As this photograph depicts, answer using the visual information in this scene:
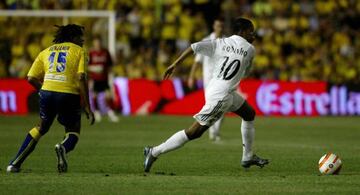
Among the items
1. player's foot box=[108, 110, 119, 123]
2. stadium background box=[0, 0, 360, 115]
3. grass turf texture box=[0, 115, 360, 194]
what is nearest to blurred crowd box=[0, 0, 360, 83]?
stadium background box=[0, 0, 360, 115]

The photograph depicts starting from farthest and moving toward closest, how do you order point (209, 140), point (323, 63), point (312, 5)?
point (312, 5)
point (323, 63)
point (209, 140)

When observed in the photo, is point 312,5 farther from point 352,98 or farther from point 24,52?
point 24,52

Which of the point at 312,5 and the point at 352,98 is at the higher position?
the point at 312,5

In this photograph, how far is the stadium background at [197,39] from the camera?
1112 inches

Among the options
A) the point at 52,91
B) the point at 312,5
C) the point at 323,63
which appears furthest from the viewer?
the point at 312,5

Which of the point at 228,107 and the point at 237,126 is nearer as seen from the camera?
the point at 228,107

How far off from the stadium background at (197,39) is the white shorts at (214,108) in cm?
1593

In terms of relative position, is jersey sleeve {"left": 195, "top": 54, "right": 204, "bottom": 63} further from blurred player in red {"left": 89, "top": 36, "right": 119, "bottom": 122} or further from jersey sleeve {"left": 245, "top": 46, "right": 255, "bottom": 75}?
blurred player in red {"left": 89, "top": 36, "right": 119, "bottom": 122}

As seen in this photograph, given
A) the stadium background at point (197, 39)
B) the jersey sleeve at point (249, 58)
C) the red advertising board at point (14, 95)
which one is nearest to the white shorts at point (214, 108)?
the jersey sleeve at point (249, 58)

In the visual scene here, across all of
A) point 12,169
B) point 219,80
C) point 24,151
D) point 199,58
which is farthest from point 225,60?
point 199,58

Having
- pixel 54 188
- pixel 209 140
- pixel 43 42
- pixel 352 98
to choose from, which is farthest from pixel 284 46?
→ pixel 54 188

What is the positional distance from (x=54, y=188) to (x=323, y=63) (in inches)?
881

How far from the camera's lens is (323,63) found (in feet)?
104

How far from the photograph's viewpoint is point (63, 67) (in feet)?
38.8
